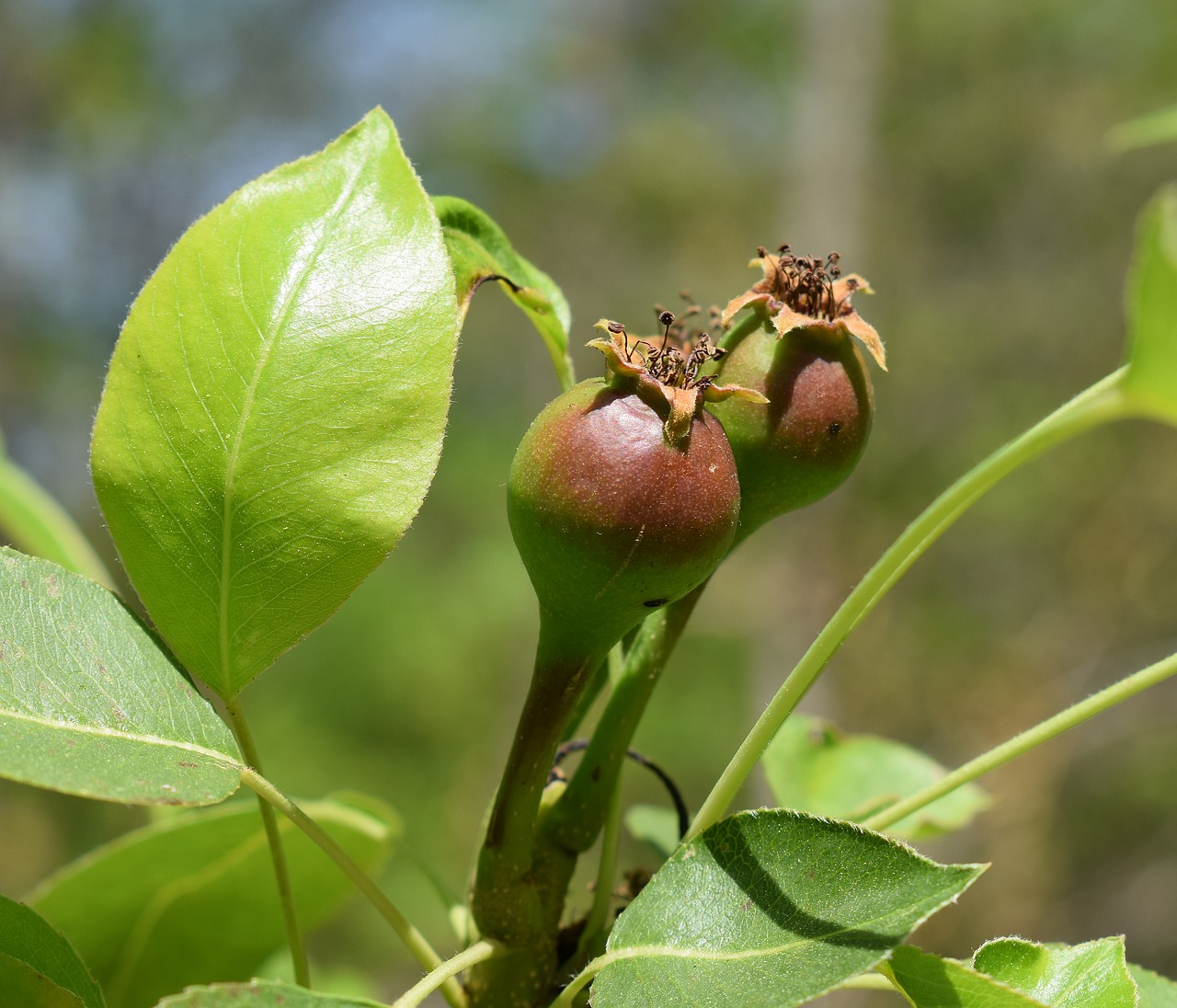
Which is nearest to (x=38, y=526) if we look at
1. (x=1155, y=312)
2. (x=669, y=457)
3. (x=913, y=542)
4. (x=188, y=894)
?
(x=188, y=894)

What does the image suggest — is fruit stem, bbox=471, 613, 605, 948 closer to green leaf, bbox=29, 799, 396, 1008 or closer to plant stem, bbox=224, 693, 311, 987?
plant stem, bbox=224, 693, 311, 987

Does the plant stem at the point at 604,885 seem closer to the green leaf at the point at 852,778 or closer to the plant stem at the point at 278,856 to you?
the plant stem at the point at 278,856

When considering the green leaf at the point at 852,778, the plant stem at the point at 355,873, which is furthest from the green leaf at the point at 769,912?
the green leaf at the point at 852,778

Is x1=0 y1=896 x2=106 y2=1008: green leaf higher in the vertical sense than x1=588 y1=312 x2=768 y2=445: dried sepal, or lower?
lower

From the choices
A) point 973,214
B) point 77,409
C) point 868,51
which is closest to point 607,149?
point 973,214

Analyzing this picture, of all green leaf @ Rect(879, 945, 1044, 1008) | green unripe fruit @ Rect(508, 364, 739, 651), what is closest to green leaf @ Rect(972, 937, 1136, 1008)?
green leaf @ Rect(879, 945, 1044, 1008)

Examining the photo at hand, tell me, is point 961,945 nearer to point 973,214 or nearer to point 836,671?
point 836,671

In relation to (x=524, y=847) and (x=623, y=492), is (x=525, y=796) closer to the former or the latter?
(x=524, y=847)
